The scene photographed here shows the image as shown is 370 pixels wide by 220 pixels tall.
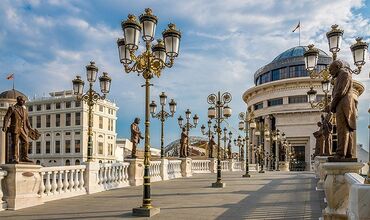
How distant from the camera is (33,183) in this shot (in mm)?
11398

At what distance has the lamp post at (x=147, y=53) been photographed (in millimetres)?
9927

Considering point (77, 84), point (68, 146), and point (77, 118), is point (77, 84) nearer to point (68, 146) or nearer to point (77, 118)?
point (77, 118)

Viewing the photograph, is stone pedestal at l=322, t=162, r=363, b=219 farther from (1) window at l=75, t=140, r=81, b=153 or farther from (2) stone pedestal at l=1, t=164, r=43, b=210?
(1) window at l=75, t=140, r=81, b=153

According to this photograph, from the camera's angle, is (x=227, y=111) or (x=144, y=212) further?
(x=227, y=111)

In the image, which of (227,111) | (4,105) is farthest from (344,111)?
(4,105)

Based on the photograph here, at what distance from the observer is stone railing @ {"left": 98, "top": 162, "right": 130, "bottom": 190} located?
16.3 m

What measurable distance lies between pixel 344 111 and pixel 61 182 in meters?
9.81

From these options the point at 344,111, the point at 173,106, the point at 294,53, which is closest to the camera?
the point at 344,111

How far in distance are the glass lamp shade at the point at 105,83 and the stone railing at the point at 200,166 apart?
16.0 meters

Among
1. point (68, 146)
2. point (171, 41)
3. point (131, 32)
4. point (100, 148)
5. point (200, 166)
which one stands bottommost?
point (100, 148)

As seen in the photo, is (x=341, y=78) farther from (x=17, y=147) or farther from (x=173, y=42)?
(x=17, y=147)

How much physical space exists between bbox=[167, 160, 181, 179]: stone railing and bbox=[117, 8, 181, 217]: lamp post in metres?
14.6

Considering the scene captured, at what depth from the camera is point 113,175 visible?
1736 centimetres

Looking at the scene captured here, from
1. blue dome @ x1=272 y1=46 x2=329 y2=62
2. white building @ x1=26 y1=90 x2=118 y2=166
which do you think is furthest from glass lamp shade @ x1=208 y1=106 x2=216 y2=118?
white building @ x1=26 y1=90 x2=118 y2=166
